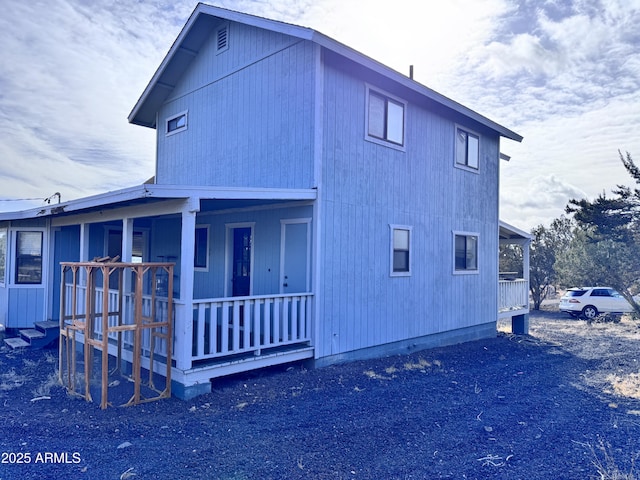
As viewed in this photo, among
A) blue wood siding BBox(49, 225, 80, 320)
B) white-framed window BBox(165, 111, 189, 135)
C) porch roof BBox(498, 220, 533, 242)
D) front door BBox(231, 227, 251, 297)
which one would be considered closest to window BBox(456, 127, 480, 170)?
porch roof BBox(498, 220, 533, 242)

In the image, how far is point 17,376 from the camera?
24.1 ft

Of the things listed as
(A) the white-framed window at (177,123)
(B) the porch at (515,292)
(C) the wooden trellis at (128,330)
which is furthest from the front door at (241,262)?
(B) the porch at (515,292)

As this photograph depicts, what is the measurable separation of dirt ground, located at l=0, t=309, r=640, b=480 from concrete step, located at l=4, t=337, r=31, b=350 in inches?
26.9

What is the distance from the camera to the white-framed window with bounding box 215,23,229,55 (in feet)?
33.3

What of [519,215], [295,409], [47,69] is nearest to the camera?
[295,409]

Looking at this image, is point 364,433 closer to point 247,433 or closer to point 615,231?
point 247,433

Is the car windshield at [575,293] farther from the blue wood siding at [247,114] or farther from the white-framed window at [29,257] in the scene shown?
the white-framed window at [29,257]

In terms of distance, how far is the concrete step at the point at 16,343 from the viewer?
30.5ft

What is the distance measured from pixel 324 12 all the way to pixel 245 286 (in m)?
6.44

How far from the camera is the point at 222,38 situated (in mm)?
10273

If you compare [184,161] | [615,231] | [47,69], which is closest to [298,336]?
[184,161]

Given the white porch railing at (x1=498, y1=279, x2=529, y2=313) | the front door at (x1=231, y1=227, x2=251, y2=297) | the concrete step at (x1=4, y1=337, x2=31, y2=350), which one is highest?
the front door at (x1=231, y1=227, x2=251, y2=297)

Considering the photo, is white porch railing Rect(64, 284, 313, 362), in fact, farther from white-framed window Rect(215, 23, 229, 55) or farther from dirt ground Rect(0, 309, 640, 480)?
white-framed window Rect(215, 23, 229, 55)

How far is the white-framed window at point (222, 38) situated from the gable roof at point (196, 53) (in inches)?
8.7
